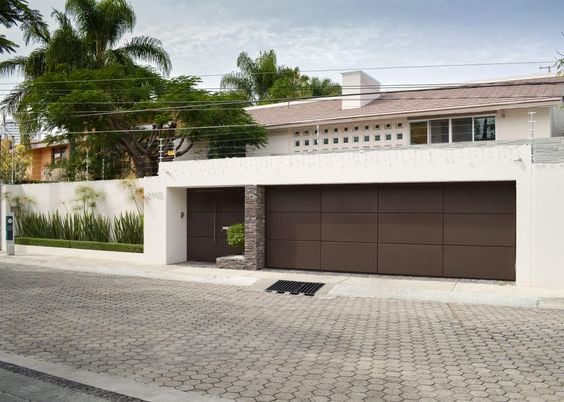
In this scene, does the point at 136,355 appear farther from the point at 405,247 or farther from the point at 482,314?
the point at 405,247

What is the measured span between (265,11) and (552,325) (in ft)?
34.5

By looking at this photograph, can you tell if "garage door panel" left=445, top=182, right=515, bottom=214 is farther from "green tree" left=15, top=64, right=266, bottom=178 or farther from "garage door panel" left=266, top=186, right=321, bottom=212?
"green tree" left=15, top=64, right=266, bottom=178

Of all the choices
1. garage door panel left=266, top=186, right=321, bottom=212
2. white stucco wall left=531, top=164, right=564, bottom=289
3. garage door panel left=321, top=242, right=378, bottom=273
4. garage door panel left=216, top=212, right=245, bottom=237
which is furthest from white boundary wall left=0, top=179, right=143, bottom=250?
white stucco wall left=531, top=164, right=564, bottom=289

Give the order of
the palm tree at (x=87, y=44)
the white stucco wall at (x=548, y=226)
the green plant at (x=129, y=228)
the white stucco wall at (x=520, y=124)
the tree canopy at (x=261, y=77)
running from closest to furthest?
the white stucco wall at (x=548, y=226), the white stucco wall at (x=520, y=124), the green plant at (x=129, y=228), the palm tree at (x=87, y=44), the tree canopy at (x=261, y=77)

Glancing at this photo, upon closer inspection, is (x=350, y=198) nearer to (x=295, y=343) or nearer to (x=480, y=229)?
(x=480, y=229)

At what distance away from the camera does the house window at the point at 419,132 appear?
19.5 meters

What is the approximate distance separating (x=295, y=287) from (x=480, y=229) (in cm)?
495

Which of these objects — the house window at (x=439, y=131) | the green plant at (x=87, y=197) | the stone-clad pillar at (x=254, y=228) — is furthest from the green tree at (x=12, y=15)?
the house window at (x=439, y=131)

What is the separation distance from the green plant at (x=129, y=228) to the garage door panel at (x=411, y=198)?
8874 mm

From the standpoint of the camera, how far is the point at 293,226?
16578 millimetres

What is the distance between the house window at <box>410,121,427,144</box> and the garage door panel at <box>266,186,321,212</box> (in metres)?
5.44

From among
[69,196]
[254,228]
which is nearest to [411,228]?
[254,228]

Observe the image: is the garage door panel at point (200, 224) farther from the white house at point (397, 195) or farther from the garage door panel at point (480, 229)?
the garage door panel at point (480, 229)

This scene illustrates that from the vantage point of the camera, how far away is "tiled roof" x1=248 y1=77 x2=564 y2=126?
18031 mm
